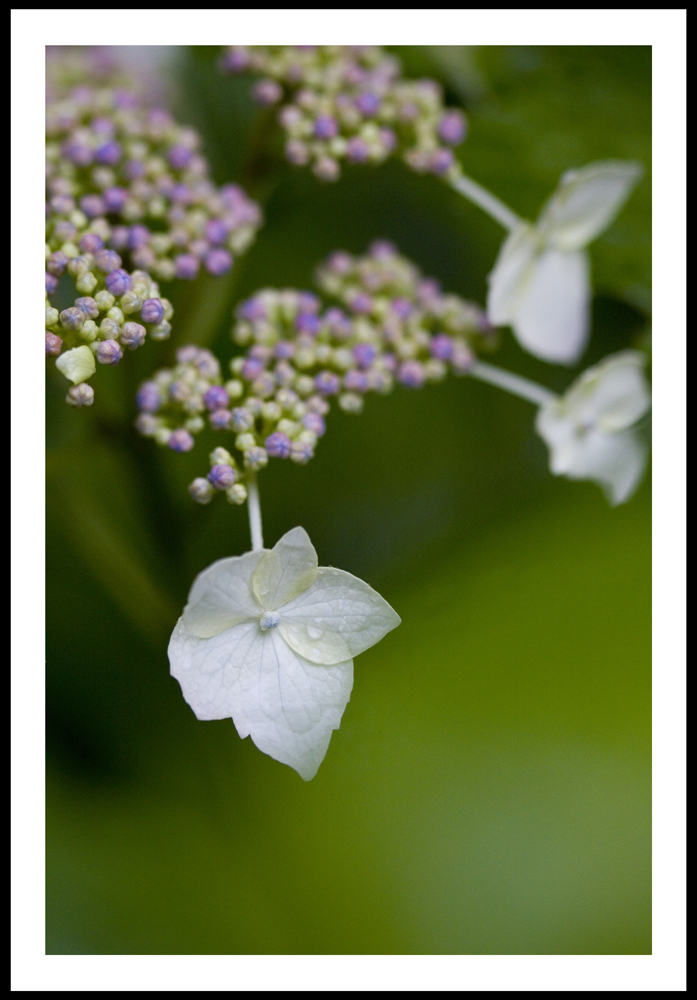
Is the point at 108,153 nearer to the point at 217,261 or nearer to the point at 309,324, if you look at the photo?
the point at 217,261

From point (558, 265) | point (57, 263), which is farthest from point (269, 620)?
point (558, 265)

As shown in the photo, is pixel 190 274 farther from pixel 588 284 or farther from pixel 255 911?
pixel 255 911

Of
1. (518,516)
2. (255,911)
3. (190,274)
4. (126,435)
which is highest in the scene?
(190,274)

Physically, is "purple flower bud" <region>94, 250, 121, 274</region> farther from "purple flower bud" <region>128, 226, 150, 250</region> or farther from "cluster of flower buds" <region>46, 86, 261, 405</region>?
"purple flower bud" <region>128, 226, 150, 250</region>

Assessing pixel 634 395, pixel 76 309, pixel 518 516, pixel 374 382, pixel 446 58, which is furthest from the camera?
pixel 518 516

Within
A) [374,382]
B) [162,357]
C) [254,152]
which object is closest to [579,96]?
[254,152]

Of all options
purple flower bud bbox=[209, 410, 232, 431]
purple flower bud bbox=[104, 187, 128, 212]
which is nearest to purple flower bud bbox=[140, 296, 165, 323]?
purple flower bud bbox=[209, 410, 232, 431]

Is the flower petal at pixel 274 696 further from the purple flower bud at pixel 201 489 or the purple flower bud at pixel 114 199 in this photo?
the purple flower bud at pixel 114 199
